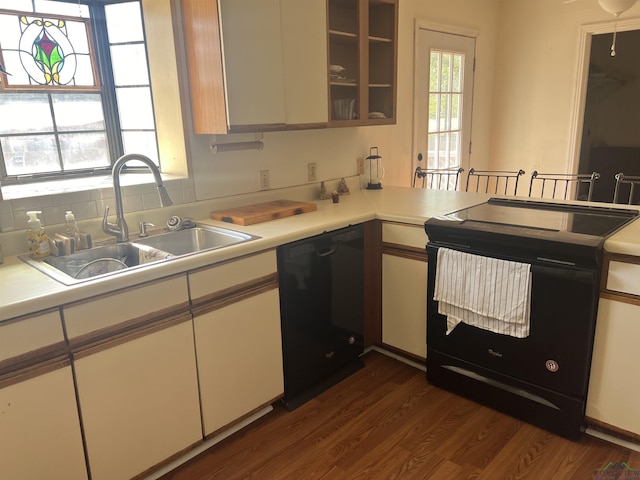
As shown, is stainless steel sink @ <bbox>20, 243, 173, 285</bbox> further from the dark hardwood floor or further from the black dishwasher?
the dark hardwood floor

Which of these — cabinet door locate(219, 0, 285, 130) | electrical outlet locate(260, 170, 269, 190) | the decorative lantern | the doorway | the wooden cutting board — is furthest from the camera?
the doorway

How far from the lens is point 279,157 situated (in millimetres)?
2791

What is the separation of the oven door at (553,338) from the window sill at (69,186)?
1.71 m

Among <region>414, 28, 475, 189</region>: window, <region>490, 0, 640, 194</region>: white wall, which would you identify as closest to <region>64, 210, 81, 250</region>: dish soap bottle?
<region>414, 28, 475, 189</region>: window

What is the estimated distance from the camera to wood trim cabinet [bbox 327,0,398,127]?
8.96 feet

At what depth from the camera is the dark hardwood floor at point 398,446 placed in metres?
1.86

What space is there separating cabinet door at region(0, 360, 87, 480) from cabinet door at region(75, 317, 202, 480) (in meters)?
0.04

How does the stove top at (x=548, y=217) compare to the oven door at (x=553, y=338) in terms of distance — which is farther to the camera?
the stove top at (x=548, y=217)

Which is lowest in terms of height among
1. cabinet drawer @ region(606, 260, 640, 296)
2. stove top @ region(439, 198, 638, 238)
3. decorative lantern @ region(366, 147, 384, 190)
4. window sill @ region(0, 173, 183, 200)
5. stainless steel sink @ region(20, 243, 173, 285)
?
cabinet drawer @ region(606, 260, 640, 296)

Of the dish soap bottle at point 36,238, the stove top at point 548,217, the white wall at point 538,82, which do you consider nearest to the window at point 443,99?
the white wall at point 538,82

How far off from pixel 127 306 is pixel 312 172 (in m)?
1.66

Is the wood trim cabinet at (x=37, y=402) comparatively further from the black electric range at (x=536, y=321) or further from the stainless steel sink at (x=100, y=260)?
the black electric range at (x=536, y=321)

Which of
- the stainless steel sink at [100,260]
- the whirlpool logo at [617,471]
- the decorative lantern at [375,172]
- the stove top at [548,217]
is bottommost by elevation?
the whirlpool logo at [617,471]

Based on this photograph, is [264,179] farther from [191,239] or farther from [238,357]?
[238,357]
